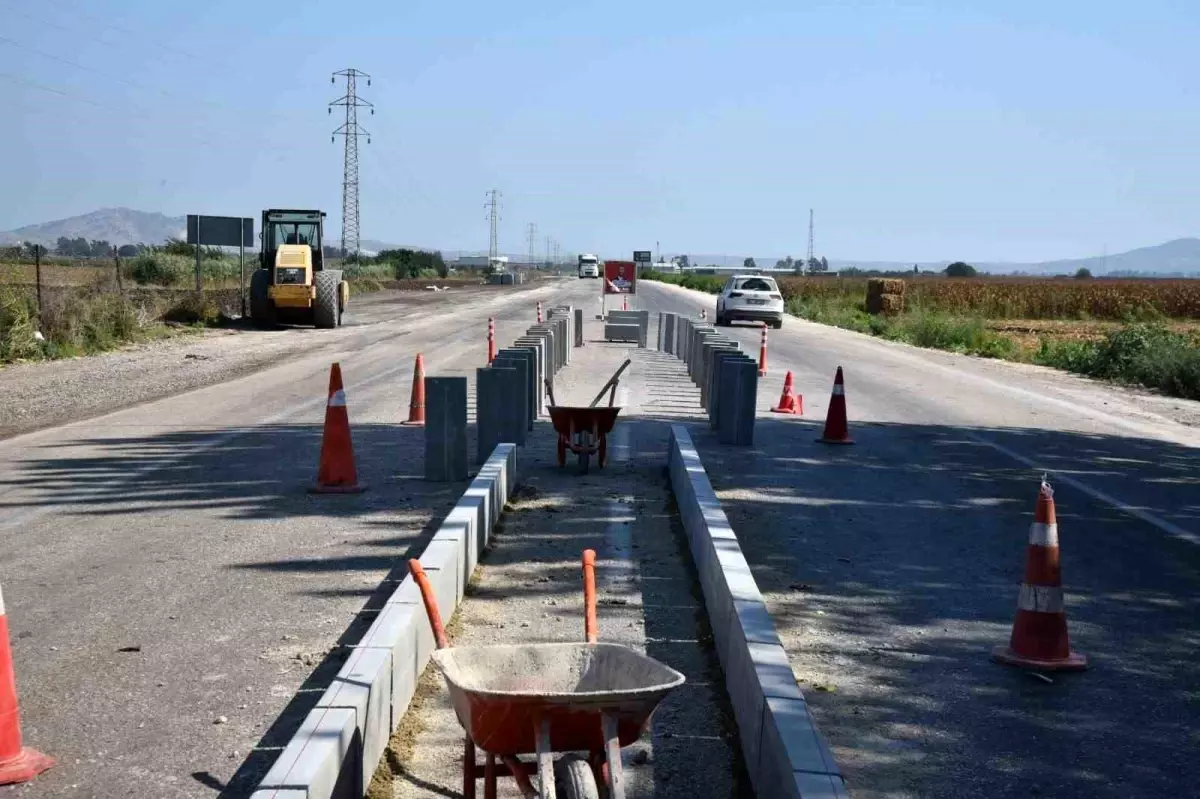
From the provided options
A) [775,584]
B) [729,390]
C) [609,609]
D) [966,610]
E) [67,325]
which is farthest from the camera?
[67,325]

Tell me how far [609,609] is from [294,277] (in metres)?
28.4

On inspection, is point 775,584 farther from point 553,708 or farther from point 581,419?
point 553,708

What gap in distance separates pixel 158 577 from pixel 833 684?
4122 mm

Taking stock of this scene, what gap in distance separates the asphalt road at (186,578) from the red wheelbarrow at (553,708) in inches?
43.4

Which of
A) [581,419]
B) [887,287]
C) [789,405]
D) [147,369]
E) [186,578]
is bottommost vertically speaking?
[147,369]

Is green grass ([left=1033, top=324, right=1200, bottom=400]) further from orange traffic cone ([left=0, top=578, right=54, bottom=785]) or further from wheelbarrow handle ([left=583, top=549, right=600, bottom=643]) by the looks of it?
orange traffic cone ([left=0, top=578, right=54, bottom=785])

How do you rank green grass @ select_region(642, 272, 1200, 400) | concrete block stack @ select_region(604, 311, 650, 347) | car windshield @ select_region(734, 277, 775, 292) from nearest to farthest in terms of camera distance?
green grass @ select_region(642, 272, 1200, 400), concrete block stack @ select_region(604, 311, 650, 347), car windshield @ select_region(734, 277, 775, 292)

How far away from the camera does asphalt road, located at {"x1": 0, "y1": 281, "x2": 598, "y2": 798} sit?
17.8ft

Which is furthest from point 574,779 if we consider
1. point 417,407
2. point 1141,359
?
point 1141,359

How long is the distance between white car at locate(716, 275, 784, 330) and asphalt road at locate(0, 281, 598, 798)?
2542 centimetres

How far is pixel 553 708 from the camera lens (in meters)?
4.12

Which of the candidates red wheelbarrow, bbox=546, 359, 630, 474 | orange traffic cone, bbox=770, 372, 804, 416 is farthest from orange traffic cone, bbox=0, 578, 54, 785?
orange traffic cone, bbox=770, 372, 804, 416

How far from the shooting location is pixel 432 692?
20.0 ft

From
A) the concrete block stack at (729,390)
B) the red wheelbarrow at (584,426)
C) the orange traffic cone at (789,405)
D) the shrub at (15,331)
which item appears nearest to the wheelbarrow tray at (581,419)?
the red wheelbarrow at (584,426)
